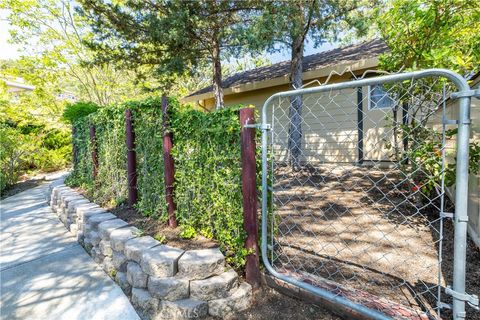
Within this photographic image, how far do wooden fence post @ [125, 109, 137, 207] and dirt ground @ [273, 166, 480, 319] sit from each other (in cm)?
197

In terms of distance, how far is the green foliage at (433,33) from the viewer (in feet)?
9.36

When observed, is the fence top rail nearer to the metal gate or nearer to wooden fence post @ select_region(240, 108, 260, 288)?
the metal gate

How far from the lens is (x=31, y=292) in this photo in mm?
2562

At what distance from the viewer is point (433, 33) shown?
10.4ft

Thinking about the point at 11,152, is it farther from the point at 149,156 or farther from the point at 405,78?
the point at 405,78

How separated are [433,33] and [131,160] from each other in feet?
12.9

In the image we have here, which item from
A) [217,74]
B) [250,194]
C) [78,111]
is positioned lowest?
[250,194]

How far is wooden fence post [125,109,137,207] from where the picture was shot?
3.66m

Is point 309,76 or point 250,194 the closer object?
point 250,194

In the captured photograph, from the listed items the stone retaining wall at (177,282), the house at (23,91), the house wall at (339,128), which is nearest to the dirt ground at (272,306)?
the stone retaining wall at (177,282)

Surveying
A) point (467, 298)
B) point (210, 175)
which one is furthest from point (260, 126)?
point (467, 298)

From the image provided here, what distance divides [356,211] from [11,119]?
12.3 metres

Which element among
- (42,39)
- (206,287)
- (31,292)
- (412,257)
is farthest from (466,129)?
(42,39)

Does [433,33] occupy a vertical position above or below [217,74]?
below
